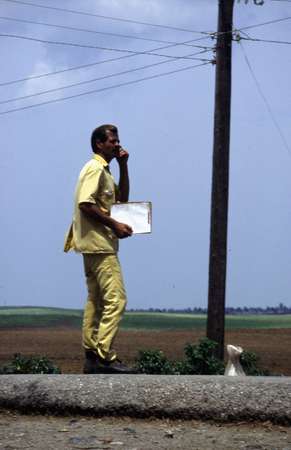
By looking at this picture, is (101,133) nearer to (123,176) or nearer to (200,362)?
(123,176)

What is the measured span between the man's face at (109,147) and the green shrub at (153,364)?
2301mm

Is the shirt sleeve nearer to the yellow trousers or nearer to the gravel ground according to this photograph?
the yellow trousers

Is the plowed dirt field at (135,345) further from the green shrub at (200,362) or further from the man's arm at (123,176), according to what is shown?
the man's arm at (123,176)

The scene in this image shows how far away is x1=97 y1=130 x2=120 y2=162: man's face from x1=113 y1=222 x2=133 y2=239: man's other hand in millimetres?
Answer: 606

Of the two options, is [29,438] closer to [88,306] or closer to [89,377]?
[89,377]

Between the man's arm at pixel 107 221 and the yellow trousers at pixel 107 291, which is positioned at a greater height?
the man's arm at pixel 107 221

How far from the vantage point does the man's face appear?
30.5 feet

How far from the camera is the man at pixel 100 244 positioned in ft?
29.7

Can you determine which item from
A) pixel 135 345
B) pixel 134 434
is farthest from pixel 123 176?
pixel 135 345

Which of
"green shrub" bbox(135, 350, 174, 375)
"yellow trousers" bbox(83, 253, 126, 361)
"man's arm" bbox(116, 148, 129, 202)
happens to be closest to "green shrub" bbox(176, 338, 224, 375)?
"green shrub" bbox(135, 350, 174, 375)

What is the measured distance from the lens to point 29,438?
777 centimetres

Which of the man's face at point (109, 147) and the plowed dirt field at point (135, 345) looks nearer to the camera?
the man's face at point (109, 147)

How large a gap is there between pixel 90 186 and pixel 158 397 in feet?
5.72

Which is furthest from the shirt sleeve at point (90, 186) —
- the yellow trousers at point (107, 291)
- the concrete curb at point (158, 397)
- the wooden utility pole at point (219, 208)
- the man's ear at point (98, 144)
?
the wooden utility pole at point (219, 208)
